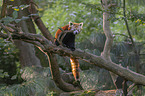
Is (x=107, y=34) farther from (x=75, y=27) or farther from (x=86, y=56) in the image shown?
(x=75, y=27)

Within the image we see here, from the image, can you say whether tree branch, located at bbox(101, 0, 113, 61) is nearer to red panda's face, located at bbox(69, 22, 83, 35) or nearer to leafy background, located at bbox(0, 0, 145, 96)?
leafy background, located at bbox(0, 0, 145, 96)

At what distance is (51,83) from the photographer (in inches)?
169

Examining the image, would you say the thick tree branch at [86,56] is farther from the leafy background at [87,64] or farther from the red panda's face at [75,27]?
the red panda's face at [75,27]

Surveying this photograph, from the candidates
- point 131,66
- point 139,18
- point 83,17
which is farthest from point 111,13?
point 83,17

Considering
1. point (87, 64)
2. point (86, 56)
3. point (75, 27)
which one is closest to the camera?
point (86, 56)

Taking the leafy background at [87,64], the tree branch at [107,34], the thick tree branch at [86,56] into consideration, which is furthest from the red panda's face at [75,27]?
the thick tree branch at [86,56]

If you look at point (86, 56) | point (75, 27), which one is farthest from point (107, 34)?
point (75, 27)

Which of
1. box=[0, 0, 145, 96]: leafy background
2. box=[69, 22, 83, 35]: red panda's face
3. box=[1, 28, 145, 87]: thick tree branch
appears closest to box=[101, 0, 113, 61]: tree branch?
box=[0, 0, 145, 96]: leafy background

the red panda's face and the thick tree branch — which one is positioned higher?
the red panda's face

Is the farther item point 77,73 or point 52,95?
point 52,95

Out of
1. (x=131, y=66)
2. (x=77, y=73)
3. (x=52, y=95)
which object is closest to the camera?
(x=77, y=73)

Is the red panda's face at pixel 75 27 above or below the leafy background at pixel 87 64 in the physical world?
above

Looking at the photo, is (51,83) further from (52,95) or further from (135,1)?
(135,1)

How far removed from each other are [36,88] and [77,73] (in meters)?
0.88
